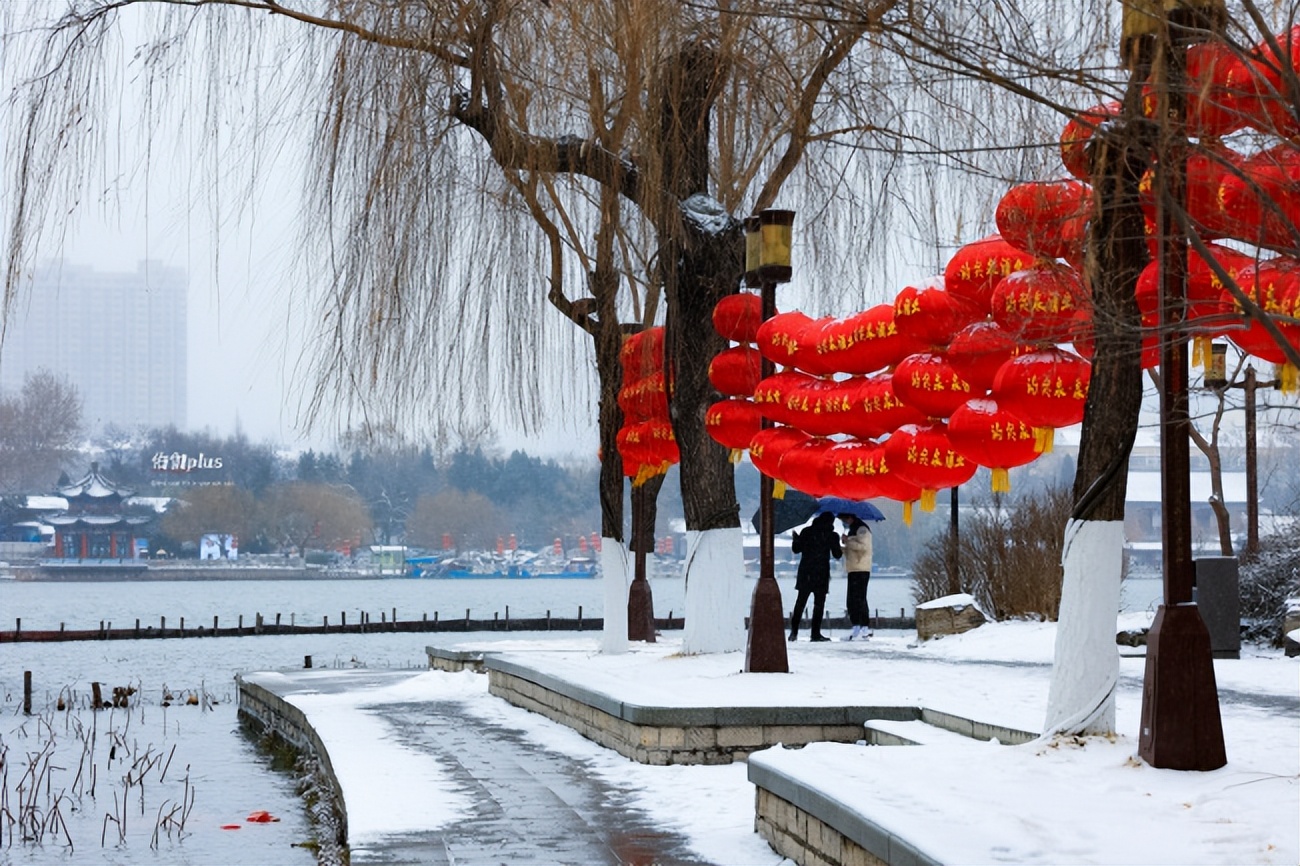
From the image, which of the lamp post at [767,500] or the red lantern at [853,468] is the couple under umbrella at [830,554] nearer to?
the lamp post at [767,500]

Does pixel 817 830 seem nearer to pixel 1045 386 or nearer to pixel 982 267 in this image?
Answer: pixel 1045 386

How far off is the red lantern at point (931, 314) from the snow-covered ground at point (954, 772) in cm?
253

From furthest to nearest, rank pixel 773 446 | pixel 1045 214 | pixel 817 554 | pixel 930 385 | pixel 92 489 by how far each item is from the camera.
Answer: pixel 92 489 < pixel 817 554 < pixel 773 446 < pixel 930 385 < pixel 1045 214

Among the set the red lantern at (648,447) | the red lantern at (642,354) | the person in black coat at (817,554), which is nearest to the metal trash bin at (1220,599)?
the red lantern at (648,447)

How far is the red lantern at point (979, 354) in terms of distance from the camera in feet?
33.3

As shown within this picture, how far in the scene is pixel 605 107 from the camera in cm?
1269

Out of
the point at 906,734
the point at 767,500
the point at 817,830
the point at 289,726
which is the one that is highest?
the point at 767,500

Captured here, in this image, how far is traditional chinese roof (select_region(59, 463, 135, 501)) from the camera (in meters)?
104

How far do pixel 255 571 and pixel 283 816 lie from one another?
106 meters

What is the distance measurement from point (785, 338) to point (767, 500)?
1.32m

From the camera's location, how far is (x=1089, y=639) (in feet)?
25.4

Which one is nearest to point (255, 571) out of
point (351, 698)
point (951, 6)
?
point (351, 698)

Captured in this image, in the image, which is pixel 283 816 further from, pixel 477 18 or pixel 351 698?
pixel 477 18

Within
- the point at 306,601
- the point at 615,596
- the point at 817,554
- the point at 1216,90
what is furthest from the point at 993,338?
the point at 306,601
